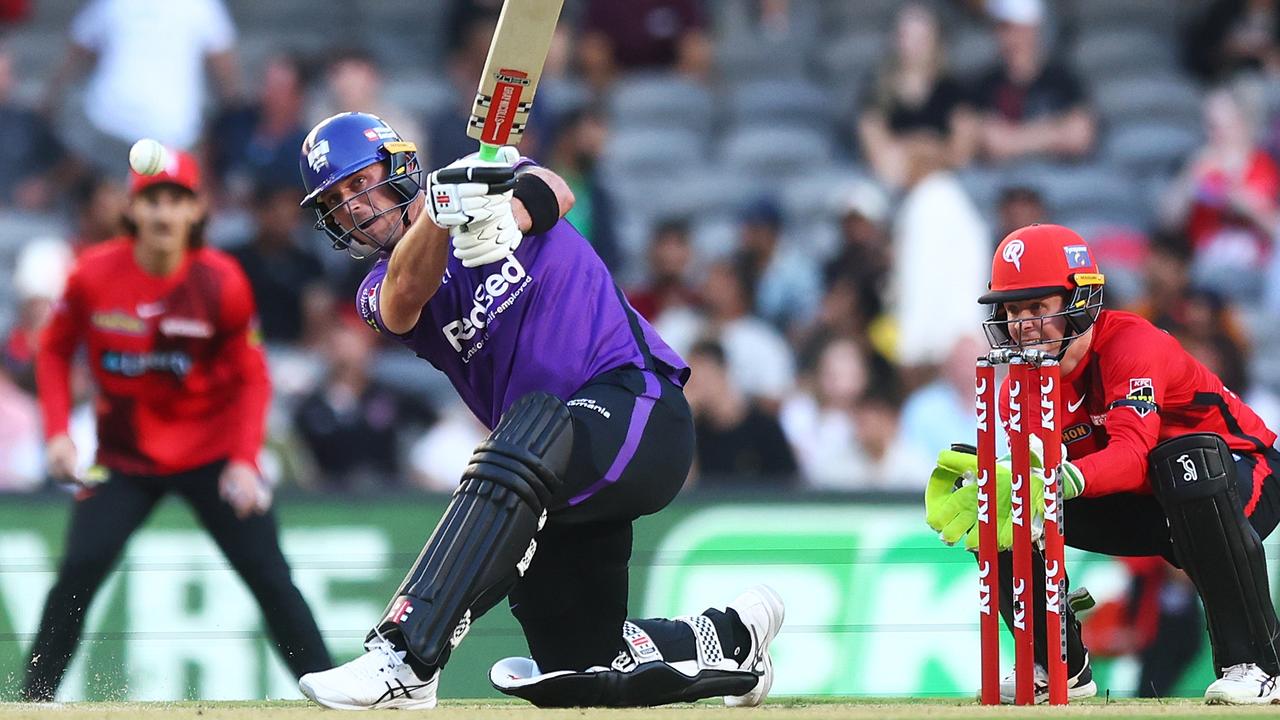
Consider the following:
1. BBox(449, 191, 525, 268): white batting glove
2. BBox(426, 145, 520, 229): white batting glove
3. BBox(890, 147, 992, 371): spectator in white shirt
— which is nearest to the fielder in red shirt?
BBox(449, 191, 525, 268): white batting glove

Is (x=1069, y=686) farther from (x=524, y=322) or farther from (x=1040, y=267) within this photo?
(x=524, y=322)

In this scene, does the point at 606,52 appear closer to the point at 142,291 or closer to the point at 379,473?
the point at 379,473

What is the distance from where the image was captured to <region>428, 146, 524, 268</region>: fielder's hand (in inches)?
181

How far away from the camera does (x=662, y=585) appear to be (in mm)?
7895

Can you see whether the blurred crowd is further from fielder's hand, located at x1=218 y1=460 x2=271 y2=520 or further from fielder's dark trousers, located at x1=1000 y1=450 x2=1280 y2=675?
fielder's dark trousers, located at x1=1000 y1=450 x2=1280 y2=675

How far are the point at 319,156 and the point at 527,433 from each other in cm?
111

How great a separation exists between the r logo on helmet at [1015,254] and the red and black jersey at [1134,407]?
389mm

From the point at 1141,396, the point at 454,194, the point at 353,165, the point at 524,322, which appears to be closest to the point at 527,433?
the point at 524,322

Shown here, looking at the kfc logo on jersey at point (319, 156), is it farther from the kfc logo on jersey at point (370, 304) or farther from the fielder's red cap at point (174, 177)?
the fielder's red cap at point (174, 177)

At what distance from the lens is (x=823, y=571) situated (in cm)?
789

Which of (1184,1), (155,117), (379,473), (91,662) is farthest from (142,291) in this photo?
(1184,1)

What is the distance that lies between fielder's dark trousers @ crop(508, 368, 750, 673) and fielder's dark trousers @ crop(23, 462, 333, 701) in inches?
59.4

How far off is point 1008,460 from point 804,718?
1065 mm

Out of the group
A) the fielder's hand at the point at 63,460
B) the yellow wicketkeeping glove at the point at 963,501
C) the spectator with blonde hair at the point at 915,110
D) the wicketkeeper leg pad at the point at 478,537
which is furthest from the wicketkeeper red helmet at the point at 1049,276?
the spectator with blonde hair at the point at 915,110
